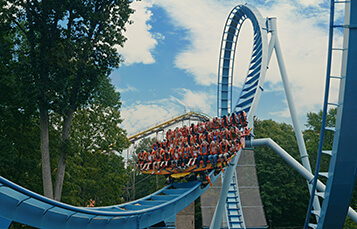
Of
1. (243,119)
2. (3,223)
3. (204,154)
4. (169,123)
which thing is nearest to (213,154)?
(204,154)

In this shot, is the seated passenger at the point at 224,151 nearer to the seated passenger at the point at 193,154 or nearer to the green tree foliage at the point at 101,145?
the seated passenger at the point at 193,154

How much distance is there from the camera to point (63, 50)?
10.9 metres

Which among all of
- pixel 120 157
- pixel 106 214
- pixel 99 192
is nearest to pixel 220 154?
pixel 106 214

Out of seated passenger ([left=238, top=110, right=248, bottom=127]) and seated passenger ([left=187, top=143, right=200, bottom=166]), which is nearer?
seated passenger ([left=187, top=143, right=200, bottom=166])

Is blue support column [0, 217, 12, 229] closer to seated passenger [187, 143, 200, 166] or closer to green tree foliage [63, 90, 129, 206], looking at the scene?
seated passenger [187, 143, 200, 166]

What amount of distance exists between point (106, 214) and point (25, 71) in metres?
5.74

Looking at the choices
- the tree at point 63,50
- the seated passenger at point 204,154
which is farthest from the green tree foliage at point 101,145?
the seated passenger at point 204,154

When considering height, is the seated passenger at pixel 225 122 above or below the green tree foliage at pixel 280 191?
above

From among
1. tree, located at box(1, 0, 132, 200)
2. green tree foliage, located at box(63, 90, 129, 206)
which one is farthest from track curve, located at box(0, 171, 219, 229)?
green tree foliage, located at box(63, 90, 129, 206)

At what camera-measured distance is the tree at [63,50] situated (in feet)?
35.9

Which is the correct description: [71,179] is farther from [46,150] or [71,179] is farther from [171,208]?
[171,208]

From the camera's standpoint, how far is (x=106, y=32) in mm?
12188

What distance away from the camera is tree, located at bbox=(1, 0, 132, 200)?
1093 cm

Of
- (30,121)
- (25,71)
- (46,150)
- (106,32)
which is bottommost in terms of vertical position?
(46,150)
